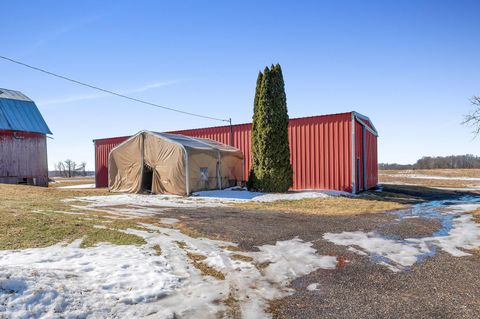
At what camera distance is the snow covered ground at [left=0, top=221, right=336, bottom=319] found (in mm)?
3604

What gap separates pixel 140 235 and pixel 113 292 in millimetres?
3397

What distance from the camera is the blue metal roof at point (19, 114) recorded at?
1004 inches

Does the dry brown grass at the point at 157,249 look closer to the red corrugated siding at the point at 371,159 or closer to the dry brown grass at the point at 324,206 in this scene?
the dry brown grass at the point at 324,206

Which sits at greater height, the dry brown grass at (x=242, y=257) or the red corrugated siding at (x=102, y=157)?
the red corrugated siding at (x=102, y=157)

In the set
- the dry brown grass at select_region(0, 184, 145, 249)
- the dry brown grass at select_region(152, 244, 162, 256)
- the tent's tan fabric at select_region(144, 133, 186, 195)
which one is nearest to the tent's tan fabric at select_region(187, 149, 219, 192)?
the tent's tan fabric at select_region(144, 133, 186, 195)

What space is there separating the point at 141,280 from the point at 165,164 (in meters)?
14.9

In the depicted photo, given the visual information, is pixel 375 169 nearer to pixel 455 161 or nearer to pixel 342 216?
pixel 342 216

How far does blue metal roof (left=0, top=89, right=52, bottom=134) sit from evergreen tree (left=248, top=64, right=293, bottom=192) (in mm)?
18874

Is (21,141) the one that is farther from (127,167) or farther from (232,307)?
(232,307)

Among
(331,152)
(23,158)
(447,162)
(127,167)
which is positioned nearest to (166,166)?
(127,167)

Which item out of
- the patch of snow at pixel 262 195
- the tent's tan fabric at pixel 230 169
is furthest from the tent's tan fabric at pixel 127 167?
the tent's tan fabric at pixel 230 169

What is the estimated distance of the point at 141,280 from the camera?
15.1 ft

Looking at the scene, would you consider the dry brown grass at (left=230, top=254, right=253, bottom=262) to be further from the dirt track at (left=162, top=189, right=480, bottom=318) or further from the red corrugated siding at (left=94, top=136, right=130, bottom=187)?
the red corrugated siding at (left=94, top=136, right=130, bottom=187)

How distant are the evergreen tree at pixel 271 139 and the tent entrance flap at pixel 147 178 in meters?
6.22
